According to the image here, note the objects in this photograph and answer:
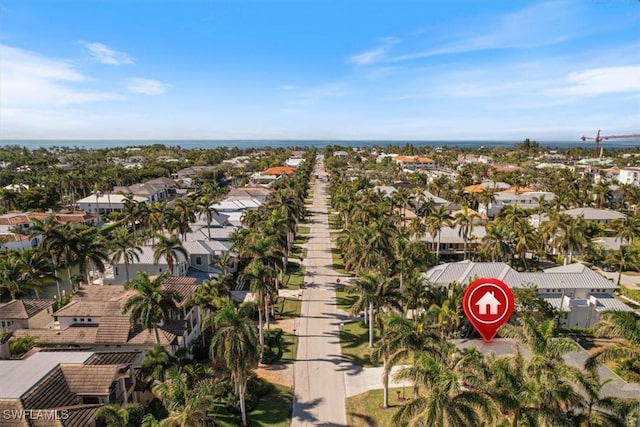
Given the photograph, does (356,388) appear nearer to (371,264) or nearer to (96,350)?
(371,264)

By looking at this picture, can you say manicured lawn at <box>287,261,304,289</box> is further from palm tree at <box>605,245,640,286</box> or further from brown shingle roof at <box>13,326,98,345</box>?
palm tree at <box>605,245,640,286</box>

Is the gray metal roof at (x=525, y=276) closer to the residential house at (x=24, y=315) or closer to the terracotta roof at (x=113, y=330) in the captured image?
the terracotta roof at (x=113, y=330)

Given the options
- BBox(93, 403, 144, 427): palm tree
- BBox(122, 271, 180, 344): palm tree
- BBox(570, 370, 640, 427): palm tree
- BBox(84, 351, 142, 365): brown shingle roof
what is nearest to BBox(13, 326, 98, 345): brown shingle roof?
BBox(84, 351, 142, 365): brown shingle roof

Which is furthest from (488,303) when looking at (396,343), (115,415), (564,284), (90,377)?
(564,284)

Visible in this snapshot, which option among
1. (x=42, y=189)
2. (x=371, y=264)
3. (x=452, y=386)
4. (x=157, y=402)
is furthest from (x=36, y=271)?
(x=42, y=189)

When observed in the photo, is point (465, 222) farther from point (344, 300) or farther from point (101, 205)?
point (101, 205)

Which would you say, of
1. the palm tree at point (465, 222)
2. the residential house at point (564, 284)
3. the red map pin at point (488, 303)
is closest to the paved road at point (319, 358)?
the red map pin at point (488, 303)
